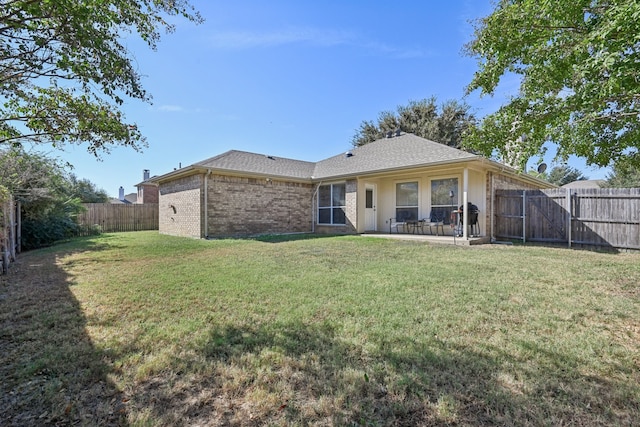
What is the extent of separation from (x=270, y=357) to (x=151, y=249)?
7.64 metres

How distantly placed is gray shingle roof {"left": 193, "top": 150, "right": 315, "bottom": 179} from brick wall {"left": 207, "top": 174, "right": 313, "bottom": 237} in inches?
16.8

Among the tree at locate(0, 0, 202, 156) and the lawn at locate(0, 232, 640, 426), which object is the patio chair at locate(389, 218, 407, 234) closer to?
the lawn at locate(0, 232, 640, 426)

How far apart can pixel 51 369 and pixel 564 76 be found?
22.6ft

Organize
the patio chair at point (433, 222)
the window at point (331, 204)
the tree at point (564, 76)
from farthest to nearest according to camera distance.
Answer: the window at point (331, 204), the patio chair at point (433, 222), the tree at point (564, 76)

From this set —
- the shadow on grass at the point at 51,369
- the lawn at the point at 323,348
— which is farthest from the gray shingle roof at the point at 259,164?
the shadow on grass at the point at 51,369

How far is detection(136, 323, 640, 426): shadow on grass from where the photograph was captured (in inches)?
76.3

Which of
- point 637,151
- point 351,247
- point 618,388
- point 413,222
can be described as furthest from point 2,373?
point 413,222

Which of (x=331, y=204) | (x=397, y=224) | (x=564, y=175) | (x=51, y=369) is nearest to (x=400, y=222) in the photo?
(x=397, y=224)

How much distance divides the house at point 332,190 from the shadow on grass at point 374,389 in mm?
8111

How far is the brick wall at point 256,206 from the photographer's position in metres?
11.9

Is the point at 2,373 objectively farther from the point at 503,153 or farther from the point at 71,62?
the point at 503,153

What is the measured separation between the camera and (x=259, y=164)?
47.1 ft

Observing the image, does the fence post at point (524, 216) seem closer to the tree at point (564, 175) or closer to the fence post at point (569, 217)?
the fence post at point (569, 217)

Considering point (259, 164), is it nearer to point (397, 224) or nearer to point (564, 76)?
point (397, 224)
